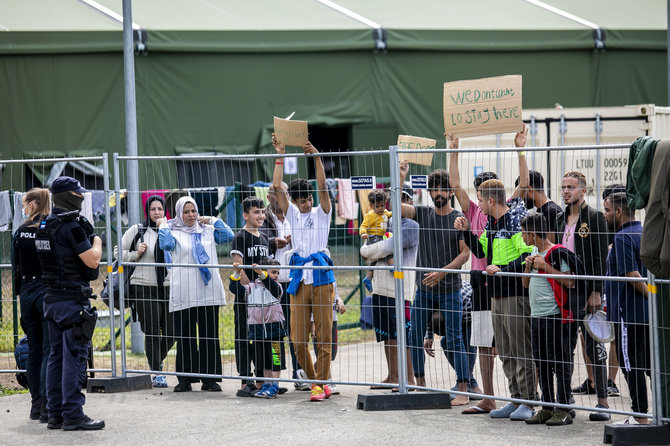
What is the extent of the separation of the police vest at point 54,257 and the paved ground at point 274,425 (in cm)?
131

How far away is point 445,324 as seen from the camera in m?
8.48

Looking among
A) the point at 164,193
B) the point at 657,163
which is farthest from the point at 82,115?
the point at 657,163

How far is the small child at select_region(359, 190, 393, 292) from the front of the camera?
8.82m

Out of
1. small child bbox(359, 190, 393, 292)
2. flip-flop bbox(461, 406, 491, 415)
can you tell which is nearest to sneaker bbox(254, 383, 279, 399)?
small child bbox(359, 190, 393, 292)

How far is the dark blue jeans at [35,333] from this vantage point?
8008 millimetres

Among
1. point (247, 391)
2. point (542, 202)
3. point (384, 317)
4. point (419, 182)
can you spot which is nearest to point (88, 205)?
point (247, 391)

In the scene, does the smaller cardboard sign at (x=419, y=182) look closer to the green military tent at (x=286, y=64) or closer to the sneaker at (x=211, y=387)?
the sneaker at (x=211, y=387)

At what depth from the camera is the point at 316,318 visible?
8750mm

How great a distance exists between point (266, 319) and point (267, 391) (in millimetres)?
699

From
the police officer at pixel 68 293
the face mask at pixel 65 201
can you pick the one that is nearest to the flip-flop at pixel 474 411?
the police officer at pixel 68 293

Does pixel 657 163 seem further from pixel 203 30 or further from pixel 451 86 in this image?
pixel 203 30

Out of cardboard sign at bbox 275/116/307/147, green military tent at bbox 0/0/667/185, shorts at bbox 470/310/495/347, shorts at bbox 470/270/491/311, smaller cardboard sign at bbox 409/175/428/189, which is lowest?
shorts at bbox 470/310/495/347

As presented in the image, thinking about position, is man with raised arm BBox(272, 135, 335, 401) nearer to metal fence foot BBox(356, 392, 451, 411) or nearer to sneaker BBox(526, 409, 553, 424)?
metal fence foot BBox(356, 392, 451, 411)

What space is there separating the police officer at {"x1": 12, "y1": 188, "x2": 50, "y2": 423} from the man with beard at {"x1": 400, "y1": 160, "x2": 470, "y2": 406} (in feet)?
10.8
